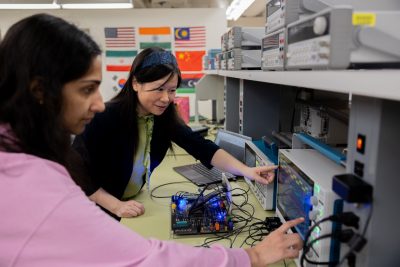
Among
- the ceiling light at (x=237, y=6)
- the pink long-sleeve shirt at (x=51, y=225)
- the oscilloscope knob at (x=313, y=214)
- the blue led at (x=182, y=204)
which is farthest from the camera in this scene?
the ceiling light at (x=237, y=6)

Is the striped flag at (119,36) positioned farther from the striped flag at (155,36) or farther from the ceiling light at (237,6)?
the ceiling light at (237,6)

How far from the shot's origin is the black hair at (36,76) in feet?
2.35

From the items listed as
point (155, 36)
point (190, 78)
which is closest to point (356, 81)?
point (190, 78)

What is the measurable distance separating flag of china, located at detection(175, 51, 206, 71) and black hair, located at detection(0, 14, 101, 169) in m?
4.40

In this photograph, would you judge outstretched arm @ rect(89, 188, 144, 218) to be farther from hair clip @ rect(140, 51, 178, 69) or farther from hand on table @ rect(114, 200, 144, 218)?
hair clip @ rect(140, 51, 178, 69)

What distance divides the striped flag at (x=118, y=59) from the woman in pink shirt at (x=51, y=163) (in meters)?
4.45

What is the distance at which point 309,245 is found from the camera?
790mm

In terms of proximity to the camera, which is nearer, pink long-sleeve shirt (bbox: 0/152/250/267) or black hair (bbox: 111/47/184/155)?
pink long-sleeve shirt (bbox: 0/152/250/267)

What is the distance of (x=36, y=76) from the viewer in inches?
28.3

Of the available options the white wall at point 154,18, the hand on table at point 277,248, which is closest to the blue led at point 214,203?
the hand on table at point 277,248

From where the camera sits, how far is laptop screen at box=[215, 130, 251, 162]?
191cm

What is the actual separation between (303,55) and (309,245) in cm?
45

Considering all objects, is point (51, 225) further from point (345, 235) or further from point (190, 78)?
point (190, 78)

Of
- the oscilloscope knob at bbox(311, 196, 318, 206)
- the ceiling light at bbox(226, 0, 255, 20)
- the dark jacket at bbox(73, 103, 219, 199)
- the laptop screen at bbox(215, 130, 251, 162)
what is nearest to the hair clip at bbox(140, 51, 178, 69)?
the dark jacket at bbox(73, 103, 219, 199)
